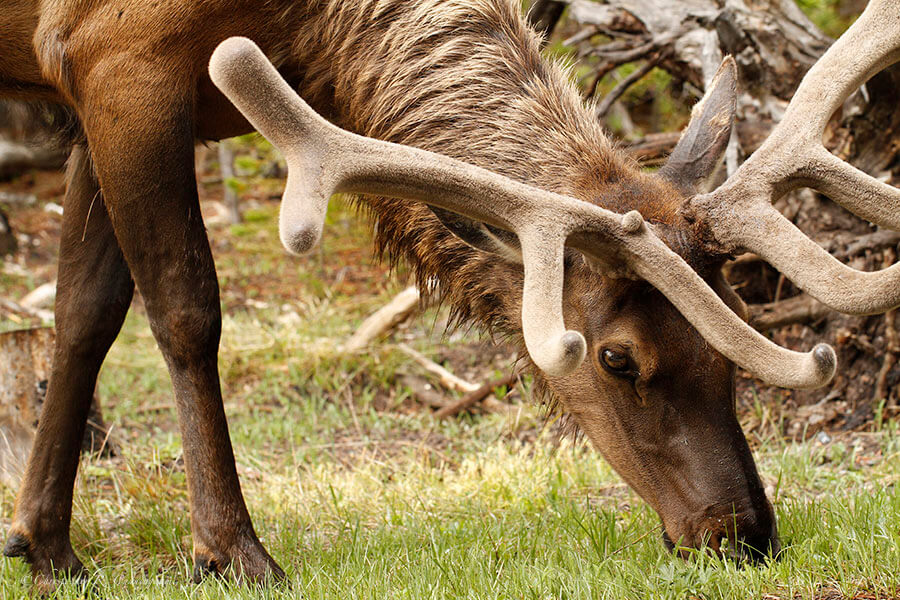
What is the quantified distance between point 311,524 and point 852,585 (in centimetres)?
231

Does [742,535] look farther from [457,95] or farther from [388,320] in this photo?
[388,320]

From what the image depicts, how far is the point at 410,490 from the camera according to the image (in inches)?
192

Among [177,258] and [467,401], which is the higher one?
[177,258]

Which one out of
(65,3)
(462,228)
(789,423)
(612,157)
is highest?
(65,3)

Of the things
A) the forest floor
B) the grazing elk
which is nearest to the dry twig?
the forest floor

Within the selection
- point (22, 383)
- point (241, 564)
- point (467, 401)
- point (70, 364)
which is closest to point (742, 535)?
point (241, 564)

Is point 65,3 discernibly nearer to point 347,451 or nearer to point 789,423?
point 347,451

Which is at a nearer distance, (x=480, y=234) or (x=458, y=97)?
(x=480, y=234)

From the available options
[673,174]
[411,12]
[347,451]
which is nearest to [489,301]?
[673,174]

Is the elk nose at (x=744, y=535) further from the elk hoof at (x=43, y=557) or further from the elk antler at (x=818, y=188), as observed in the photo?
the elk hoof at (x=43, y=557)

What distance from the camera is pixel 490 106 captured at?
3914 mm

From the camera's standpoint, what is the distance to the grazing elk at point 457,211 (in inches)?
122

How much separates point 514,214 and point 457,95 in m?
0.91

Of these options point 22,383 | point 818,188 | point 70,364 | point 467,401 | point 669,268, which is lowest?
point 467,401
